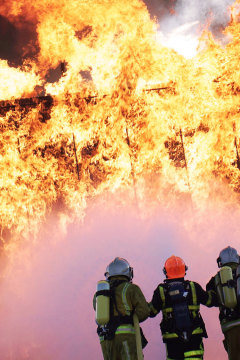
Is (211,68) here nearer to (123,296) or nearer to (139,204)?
(139,204)

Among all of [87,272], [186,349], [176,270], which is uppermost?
[87,272]

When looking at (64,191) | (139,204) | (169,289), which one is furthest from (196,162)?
(169,289)

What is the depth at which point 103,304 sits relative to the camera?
475 cm

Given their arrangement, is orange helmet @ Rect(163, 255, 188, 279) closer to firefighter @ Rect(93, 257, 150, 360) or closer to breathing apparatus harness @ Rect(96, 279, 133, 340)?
firefighter @ Rect(93, 257, 150, 360)

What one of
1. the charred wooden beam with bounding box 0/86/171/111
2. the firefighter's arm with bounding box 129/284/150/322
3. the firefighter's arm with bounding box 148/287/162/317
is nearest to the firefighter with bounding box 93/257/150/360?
the firefighter's arm with bounding box 129/284/150/322

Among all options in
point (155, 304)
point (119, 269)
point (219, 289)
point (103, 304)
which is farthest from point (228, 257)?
point (103, 304)

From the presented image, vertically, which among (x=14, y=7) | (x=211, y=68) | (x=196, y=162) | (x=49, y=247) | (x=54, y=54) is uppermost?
(x=14, y=7)

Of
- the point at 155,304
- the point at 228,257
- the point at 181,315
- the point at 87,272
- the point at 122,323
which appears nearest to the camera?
the point at 181,315

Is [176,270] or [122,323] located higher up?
[176,270]

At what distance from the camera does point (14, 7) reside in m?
8.48

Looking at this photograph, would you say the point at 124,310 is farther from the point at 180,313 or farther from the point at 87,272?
the point at 87,272

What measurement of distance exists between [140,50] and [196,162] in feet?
9.00

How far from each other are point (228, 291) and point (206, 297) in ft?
0.88

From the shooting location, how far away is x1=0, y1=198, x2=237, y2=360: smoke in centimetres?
778
